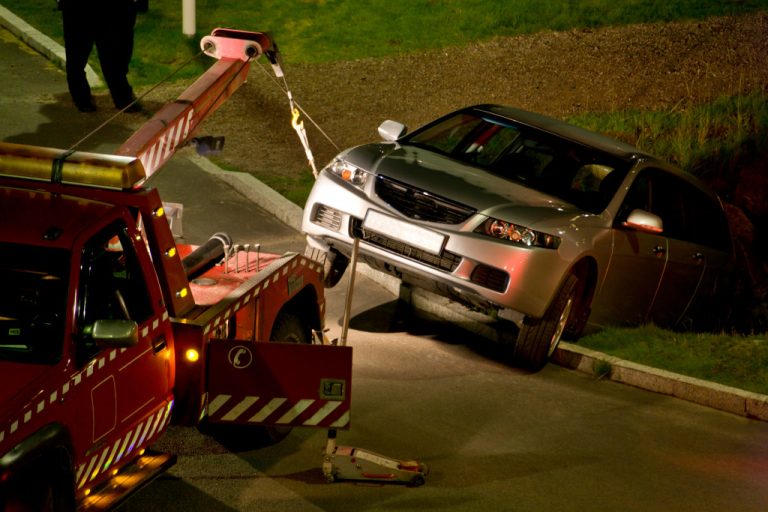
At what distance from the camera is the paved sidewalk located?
962cm

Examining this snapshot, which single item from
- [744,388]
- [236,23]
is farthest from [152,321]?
[236,23]

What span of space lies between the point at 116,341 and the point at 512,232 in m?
4.22

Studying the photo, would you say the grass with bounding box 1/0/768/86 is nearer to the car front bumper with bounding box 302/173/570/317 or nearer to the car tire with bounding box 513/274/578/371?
the car front bumper with bounding box 302/173/570/317

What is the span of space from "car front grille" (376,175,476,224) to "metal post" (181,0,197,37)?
9.89 metres

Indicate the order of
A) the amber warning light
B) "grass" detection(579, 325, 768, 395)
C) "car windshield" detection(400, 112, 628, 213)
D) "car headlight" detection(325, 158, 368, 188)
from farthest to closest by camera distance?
"car windshield" detection(400, 112, 628, 213) → "grass" detection(579, 325, 768, 395) → "car headlight" detection(325, 158, 368, 188) → the amber warning light

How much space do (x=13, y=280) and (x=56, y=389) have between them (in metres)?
0.67

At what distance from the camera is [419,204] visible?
941 cm

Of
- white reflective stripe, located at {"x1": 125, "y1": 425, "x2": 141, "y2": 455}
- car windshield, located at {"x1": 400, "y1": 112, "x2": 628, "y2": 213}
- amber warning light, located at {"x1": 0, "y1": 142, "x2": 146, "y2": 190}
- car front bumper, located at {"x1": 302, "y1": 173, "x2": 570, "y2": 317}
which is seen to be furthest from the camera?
car windshield, located at {"x1": 400, "y1": 112, "x2": 628, "y2": 213}

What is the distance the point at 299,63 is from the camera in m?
18.6

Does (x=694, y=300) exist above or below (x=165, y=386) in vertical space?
below

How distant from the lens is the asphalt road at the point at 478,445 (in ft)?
22.9

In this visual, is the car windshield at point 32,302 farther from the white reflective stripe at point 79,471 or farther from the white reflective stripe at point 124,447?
the white reflective stripe at point 124,447

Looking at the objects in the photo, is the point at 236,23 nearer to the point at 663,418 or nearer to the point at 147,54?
the point at 147,54

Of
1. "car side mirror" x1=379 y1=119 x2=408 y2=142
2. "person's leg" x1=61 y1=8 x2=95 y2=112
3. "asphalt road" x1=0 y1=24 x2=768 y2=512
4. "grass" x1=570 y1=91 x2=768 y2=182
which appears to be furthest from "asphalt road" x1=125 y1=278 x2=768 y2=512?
"person's leg" x1=61 y1=8 x2=95 y2=112
